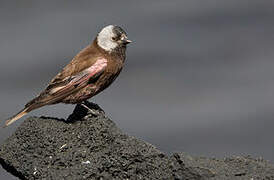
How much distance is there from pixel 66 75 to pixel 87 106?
43cm

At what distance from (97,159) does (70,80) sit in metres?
1.96

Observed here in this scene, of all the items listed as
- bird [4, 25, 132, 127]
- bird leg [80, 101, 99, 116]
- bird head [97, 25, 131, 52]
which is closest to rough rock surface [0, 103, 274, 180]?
bird leg [80, 101, 99, 116]

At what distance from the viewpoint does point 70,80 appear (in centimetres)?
721

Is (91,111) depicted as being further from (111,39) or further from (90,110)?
(111,39)

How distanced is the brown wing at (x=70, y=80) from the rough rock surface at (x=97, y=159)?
103 centimetres

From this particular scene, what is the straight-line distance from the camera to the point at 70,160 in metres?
5.52

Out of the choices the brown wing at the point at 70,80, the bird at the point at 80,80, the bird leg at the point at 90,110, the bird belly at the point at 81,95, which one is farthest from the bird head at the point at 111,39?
the bird leg at the point at 90,110

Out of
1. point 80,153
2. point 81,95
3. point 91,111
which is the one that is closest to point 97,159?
point 80,153

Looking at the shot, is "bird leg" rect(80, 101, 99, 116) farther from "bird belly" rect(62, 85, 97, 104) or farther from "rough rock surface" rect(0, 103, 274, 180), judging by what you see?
"rough rock surface" rect(0, 103, 274, 180)

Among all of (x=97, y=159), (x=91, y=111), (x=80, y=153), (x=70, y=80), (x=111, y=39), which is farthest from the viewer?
(x=111, y=39)

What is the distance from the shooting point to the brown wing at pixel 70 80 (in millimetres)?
7152

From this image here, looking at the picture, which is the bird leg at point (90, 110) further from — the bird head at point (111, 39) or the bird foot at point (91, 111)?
the bird head at point (111, 39)

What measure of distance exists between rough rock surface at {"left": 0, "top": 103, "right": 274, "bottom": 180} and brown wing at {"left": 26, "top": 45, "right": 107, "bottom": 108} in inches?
40.7

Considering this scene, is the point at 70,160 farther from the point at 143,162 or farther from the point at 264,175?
the point at 264,175
